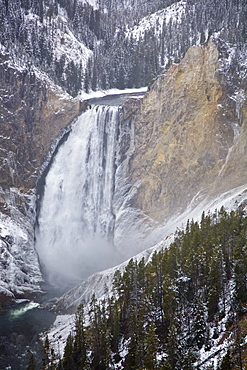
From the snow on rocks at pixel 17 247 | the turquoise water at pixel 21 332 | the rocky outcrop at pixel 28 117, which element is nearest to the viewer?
the turquoise water at pixel 21 332

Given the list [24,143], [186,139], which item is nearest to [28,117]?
[24,143]

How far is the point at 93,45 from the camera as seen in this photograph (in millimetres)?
120062

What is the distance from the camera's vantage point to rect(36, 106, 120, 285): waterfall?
74438 millimetres

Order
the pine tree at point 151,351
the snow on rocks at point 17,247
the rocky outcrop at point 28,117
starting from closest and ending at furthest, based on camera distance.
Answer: the pine tree at point 151,351 → the snow on rocks at point 17,247 → the rocky outcrop at point 28,117

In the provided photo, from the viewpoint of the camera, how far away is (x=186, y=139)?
69.6 m

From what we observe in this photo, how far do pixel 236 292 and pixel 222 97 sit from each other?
39.0 meters

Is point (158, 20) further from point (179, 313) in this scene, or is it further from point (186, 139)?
point (179, 313)

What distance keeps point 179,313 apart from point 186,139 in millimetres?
37346

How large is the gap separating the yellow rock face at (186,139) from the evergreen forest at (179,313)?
57.5 feet

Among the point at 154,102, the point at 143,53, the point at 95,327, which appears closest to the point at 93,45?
the point at 143,53

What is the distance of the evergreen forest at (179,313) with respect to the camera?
3269cm

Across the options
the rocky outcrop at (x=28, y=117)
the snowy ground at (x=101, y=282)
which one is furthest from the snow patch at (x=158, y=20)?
the snowy ground at (x=101, y=282)

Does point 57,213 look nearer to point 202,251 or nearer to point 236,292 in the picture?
point 202,251

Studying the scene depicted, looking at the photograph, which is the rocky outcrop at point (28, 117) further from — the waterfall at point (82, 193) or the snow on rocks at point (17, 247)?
the snow on rocks at point (17, 247)
